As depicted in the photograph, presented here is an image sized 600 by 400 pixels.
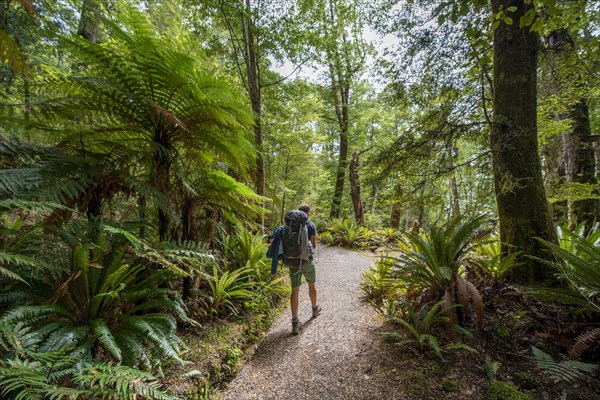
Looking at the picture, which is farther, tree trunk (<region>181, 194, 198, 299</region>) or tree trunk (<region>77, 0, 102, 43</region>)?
tree trunk (<region>77, 0, 102, 43</region>)

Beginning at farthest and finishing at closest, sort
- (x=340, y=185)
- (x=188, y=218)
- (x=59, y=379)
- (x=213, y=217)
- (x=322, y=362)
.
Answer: (x=340, y=185)
(x=213, y=217)
(x=188, y=218)
(x=322, y=362)
(x=59, y=379)

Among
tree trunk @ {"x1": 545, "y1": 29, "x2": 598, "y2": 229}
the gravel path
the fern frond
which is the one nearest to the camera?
the fern frond

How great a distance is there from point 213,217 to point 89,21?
4.19 m

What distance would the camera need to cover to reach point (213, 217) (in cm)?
308

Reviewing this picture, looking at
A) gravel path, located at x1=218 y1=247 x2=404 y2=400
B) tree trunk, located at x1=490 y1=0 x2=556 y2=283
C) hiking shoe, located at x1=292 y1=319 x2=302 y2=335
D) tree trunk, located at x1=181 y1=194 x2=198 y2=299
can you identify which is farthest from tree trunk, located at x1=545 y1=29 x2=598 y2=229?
tree trunk, located at x1=181 y1=194 x2=198 y2=299

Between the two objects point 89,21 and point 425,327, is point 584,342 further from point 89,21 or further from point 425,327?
point 89,21

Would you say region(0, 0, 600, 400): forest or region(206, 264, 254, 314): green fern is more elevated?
region(0, 0, 600, 400): forest

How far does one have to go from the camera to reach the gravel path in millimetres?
2152

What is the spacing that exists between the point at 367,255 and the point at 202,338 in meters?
5.87

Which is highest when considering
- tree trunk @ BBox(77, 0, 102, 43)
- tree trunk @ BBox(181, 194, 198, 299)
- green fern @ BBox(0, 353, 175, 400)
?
tree trunk @ BBox(77, 0, 102, 43)

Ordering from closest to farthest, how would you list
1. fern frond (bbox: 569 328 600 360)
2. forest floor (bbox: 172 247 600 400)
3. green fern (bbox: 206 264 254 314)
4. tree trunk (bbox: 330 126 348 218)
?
fern frond (bbox: 569 328 600 360)
forest floor (bbox: 172 247 600 400)
green fern (bbox: 206 264 254 314)
tree trunk (bbox: 330 126 348 218)

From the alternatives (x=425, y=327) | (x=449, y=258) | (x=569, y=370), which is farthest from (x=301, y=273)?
(x=569, y=370)

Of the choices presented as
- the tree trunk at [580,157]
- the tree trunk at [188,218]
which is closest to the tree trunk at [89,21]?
the tree trunk at [188,218]

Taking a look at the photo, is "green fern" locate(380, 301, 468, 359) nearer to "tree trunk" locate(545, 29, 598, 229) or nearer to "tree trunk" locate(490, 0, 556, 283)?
"tree trunk" locate(490, 0, 556, 283)
